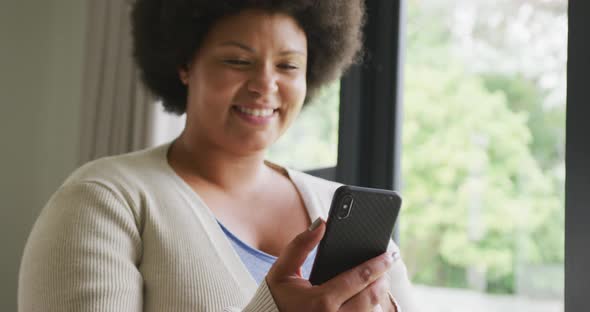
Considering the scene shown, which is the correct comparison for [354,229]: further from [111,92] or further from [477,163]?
[477,163]

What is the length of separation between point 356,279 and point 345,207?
0.35ft

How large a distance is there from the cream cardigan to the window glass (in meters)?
4.64

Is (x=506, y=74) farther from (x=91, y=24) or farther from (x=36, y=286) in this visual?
(x=36, y=286)

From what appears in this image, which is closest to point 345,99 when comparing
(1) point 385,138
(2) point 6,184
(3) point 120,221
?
(1) point 385,138

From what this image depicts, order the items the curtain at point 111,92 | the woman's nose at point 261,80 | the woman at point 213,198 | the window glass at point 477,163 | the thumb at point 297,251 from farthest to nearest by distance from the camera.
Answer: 1. the window glass at point 477,163
2. the curtain at point 111,92
3. the woman's nose at point 261,80
4. the woman at point 213,198
5. the thumb at point 297,251

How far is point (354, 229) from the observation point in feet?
3.49

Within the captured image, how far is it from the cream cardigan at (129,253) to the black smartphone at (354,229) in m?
0.12

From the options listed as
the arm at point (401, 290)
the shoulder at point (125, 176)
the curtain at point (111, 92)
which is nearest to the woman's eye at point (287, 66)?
the shoulder at point (125, 176)

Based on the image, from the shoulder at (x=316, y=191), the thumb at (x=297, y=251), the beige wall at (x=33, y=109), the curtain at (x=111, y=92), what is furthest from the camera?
the beige wall at (x=33, y=109)

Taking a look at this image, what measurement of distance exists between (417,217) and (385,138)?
13.3 feet

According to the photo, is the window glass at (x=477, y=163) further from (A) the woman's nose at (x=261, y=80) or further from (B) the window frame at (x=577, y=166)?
(A) the woman's nose at (x=261, y=80)

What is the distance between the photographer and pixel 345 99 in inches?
88.4

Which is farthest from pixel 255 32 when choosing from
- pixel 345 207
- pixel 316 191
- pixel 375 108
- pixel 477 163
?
pixel 477 163

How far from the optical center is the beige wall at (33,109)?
3.08 metres
